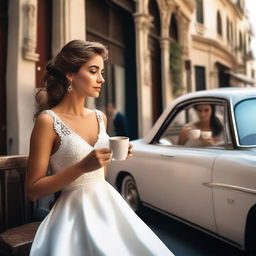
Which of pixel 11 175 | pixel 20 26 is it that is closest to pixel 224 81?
pixel 20 26

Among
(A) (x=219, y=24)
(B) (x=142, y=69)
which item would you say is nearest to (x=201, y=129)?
(B) (x=142, y=69)

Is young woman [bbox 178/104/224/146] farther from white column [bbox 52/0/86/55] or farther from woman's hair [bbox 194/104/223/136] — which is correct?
white column [bbox 52/0/86/55]

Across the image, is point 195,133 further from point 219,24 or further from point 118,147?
point 219,24

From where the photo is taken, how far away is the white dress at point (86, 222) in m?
1.61

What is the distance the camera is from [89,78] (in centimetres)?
184

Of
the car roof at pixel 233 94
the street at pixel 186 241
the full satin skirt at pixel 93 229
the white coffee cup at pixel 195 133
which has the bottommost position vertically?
the street at pixel 186 241

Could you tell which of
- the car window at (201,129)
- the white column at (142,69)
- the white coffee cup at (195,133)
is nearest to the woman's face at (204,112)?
the car window at (201,129)

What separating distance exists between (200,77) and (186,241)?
1636 centimetres

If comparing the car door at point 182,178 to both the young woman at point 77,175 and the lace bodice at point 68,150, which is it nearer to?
the young woman at point 77,175

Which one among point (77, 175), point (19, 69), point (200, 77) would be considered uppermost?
point (200, 77)

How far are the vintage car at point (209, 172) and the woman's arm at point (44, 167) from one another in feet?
5.01

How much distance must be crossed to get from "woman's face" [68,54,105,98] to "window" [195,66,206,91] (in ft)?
56.6

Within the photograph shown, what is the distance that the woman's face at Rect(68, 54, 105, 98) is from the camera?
6.05ft

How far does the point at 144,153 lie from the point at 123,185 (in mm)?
764
